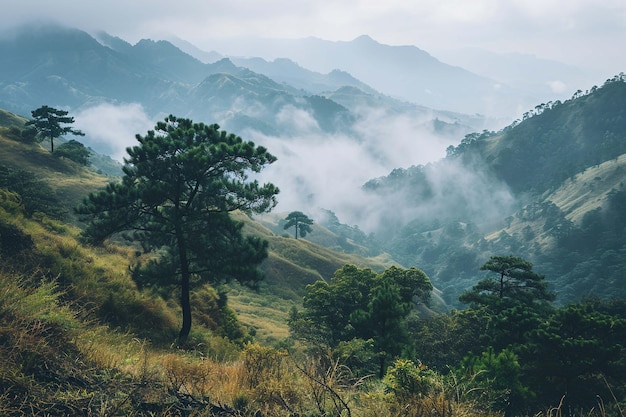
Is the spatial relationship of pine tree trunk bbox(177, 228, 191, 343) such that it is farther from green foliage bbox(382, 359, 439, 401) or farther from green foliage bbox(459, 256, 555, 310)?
green foliage bbox(459, 256, 555, 310)

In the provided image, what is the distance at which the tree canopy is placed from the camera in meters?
17.8

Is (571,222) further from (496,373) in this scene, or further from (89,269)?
(89,269)

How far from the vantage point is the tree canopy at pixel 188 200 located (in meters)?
17.8

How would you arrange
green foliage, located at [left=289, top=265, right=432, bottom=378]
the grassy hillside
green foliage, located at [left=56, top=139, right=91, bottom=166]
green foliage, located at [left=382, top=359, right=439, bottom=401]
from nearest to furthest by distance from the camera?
green foliage, located at [left=382, top=359, right=439, bottom=401] → green foliage, located at [left=289, top=265, right=432, bottom=378] → the grassy hillside → green foliage, located at [left=56, top=139, right=91, bottom=166]

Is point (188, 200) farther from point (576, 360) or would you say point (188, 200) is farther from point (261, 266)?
point (261, 266)

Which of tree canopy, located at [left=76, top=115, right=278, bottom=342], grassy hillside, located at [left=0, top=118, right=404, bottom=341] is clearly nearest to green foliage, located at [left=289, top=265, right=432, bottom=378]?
grassy hillside, located at [left=0, top=118, right=404, bottom=341]

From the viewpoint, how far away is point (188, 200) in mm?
19094

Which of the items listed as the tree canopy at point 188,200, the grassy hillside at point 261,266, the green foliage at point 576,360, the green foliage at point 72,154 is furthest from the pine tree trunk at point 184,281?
the green foliage at point 72,154

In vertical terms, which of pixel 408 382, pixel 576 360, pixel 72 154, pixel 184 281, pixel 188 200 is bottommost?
pixel 576 360

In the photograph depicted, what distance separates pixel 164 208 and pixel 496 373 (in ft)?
60.7

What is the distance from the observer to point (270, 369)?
7555 millimetres

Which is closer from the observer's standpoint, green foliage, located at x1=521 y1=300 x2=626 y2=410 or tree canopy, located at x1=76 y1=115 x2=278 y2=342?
tree canopy, located at x1=76 y1=115 x2=278 y2=342

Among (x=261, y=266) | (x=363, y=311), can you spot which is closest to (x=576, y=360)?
(x=363, y=311)

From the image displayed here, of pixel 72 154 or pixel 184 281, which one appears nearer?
pixel 184 281
